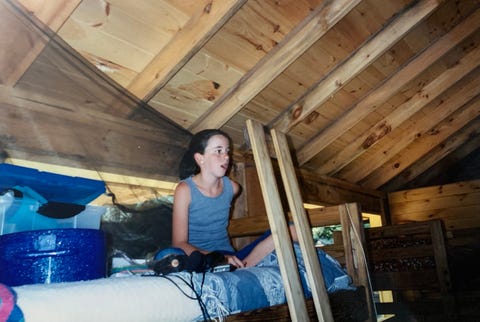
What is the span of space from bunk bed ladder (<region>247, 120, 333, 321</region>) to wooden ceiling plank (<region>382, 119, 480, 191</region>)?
319cm

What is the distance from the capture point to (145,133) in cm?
195

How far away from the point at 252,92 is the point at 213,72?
0.26 metres

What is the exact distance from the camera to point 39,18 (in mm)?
1480

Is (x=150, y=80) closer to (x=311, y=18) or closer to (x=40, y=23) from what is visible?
(x=40, y=23)

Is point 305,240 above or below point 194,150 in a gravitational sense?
below

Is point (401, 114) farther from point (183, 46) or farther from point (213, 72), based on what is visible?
point (183, 46)

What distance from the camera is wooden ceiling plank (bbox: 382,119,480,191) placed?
13.8 ft

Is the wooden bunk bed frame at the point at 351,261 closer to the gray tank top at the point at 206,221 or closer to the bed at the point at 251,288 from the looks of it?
the bed at the point at 251,288

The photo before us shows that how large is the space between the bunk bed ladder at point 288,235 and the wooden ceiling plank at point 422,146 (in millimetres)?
2777

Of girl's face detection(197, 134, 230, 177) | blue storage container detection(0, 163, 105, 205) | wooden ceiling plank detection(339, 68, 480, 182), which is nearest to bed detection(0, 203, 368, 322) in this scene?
blue storage container detection(0, 163, 105, 205)

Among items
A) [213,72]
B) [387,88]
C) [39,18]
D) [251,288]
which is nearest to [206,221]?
[251,288]

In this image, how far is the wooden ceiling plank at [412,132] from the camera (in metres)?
3.46

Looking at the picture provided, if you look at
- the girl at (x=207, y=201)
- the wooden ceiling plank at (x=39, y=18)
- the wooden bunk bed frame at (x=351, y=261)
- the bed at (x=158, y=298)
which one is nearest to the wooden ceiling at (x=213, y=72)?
the wooden ceiling plank at (x=39, y=18)

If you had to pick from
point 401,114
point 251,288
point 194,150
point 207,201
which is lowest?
point 251,288
